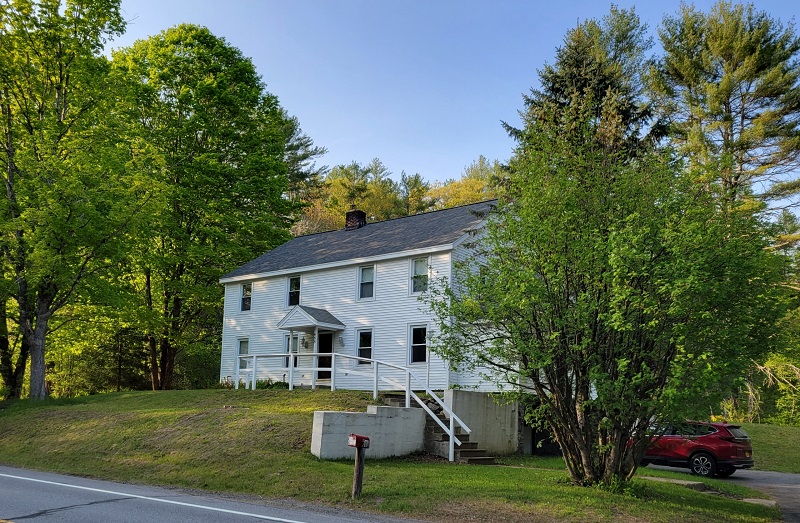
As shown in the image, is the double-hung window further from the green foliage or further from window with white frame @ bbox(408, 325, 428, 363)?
the green foliage

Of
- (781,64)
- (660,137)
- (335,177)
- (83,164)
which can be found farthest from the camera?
(335,177)

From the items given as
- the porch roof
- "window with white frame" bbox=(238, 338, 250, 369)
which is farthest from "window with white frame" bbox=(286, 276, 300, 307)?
"window with white frame" bbox=(238, 338, 250, 369)

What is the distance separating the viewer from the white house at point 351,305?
23422 millimetres

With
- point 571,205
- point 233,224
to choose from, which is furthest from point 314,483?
point 233,224

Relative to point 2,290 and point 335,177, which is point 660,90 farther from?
point 335,177

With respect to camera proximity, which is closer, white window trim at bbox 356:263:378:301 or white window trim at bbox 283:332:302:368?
white window trim at bbox 356:263:378:301

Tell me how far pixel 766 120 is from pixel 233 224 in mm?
25821

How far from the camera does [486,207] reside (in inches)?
1029

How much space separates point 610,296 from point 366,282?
15.1 meters

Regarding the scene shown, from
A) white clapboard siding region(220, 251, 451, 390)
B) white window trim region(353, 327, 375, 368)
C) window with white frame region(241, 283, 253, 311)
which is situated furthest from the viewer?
window with white frame region(241, 283, 253, 311)

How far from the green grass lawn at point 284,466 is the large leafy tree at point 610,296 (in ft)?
5.23

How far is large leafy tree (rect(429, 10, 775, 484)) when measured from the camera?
1091 cm

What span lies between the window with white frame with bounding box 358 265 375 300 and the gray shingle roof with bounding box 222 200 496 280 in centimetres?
61

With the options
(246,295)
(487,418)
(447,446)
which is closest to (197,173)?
(246,295)
